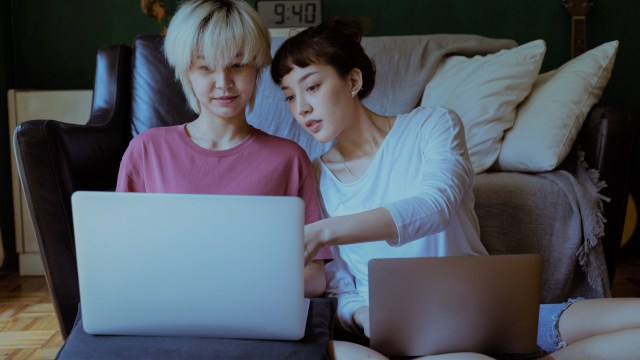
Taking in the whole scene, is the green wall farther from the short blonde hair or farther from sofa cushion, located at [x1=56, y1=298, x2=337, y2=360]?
sofa cushion, located at [x1=56, y1=298, x2=337, y2=360]

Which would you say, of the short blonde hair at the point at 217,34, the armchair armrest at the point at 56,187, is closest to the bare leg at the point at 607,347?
the short blonde hair at the point at 217,34

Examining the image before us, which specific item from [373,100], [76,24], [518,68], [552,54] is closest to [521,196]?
[518,68]

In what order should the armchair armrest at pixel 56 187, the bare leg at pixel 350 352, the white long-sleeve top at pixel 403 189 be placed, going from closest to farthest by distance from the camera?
the bare leg at pixel 350 352, the white long-sleeve top at pixel 403 189, the armchair armrest at pixel 56 187

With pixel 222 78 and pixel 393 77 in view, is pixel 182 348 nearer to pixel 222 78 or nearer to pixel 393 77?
pixel 222 78

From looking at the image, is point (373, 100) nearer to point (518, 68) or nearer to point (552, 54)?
point (518, 68)

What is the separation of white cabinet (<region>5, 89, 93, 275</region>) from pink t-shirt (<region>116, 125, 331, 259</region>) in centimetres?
142

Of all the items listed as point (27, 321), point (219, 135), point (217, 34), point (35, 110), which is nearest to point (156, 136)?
point (219, 135)

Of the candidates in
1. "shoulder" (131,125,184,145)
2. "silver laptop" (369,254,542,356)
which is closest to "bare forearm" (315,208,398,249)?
"silver laptop" (369,254,542,356)

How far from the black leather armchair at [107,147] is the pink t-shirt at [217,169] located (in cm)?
28

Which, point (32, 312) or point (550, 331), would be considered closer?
point (550, 331)

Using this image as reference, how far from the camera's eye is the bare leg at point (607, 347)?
0.90 metres

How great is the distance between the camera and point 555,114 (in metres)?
1.70

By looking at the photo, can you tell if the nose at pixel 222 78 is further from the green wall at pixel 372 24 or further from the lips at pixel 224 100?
the green wall at pixel 372 24

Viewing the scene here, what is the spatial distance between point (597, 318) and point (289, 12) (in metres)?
2.04
